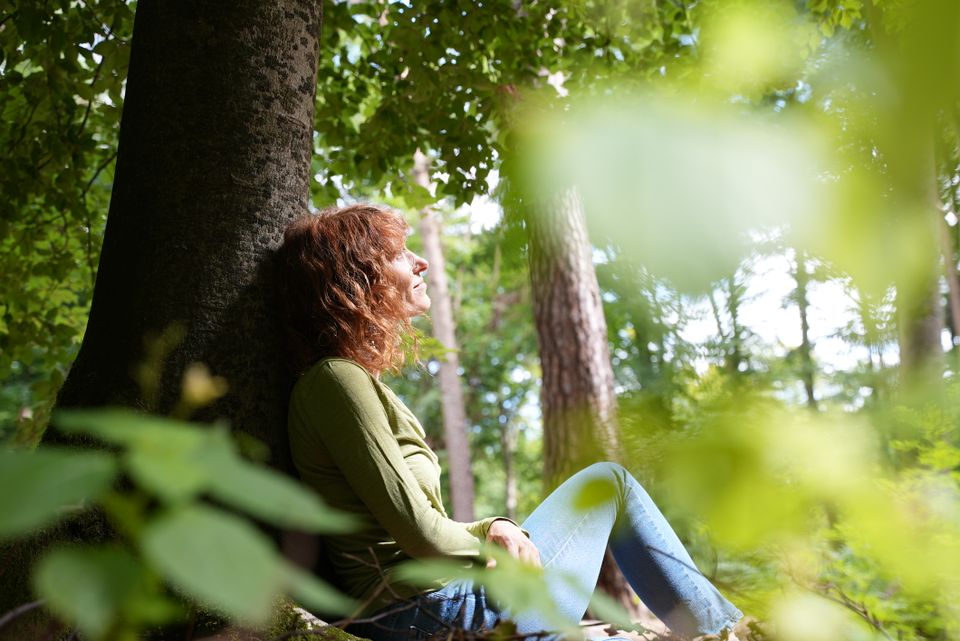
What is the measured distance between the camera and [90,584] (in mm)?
360

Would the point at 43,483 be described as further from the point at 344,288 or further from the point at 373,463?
the point at 344,288

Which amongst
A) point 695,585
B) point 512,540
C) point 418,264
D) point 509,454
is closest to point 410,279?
point 418,264

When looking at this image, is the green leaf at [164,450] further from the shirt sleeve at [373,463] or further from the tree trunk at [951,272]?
the shirt sleeve at [373,463]

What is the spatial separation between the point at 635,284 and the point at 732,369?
7 centimetres

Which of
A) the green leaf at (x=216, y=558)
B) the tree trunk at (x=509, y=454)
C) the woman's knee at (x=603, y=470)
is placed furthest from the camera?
the tree trunk at (x=509, y=454)

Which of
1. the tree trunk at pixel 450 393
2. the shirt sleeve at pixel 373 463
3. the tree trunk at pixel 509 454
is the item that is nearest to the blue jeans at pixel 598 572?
the shirt sleeve at pixel 373 463

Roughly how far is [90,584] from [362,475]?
1.34 meters

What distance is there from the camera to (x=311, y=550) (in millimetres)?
1760

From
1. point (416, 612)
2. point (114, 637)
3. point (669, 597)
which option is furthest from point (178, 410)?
point (669, 597)

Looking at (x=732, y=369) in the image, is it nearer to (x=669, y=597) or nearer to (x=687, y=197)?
(x=687, y=197)

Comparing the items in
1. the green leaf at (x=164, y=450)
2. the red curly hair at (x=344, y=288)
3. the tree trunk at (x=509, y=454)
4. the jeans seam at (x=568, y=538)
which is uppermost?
the red curly hair at (x=344, y=288)

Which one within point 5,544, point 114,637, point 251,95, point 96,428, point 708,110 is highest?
point 251,95

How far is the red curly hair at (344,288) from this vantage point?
71.0 inches

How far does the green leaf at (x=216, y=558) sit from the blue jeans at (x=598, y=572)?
144 centimetres
